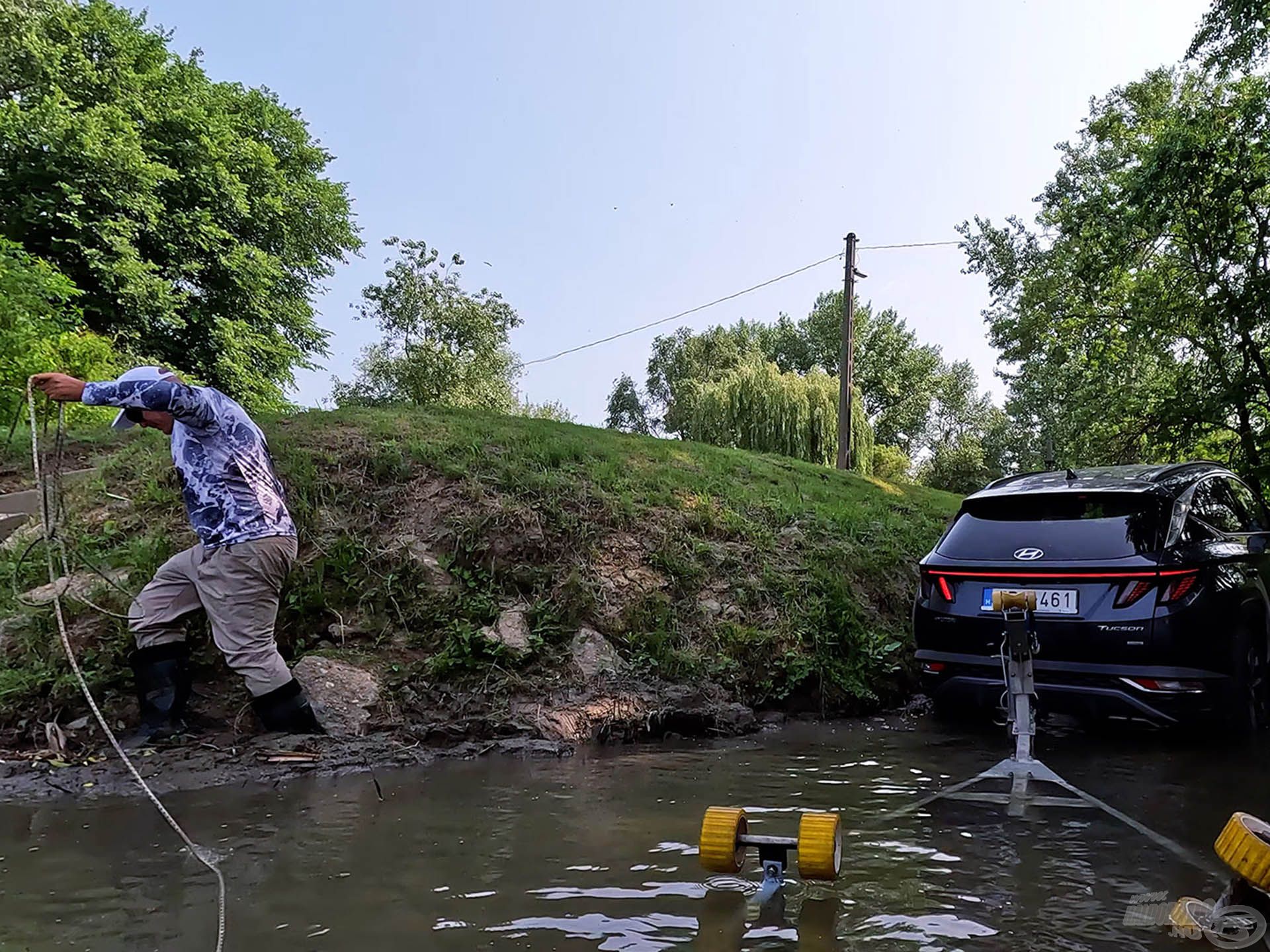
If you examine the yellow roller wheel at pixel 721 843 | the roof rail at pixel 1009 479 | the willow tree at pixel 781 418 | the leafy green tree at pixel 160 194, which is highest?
the leafy green tree at pixel 160 194

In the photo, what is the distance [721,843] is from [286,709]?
303 cm

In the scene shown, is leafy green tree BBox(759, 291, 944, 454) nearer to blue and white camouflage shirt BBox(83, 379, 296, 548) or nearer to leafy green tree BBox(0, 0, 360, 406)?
leafy green tree BBox(0, 0, 360, 406)

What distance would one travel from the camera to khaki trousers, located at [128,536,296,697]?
4.84 meters

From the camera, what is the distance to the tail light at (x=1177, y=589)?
478 cm

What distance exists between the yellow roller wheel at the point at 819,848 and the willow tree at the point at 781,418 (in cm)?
2672

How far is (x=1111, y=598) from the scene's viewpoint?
4.85 m

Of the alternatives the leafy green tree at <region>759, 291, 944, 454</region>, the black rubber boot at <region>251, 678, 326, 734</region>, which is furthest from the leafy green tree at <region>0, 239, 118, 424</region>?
the leafy green tree at <region>759, 291, 944, 454</region>

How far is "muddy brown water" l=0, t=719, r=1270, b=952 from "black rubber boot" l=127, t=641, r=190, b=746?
0.84 metres

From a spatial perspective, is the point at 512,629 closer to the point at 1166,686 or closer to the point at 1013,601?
the point at 1013,601

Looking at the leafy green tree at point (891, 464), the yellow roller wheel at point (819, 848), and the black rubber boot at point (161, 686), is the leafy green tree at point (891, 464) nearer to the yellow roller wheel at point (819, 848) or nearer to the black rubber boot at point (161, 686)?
the black rubber boot at point (161, 686)

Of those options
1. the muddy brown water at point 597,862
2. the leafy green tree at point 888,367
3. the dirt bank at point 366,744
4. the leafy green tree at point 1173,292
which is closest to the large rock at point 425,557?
the dirt bank at point 366,744

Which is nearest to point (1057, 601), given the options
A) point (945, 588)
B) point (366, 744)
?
point (945, 588)

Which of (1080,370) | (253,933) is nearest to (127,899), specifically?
(253,933)

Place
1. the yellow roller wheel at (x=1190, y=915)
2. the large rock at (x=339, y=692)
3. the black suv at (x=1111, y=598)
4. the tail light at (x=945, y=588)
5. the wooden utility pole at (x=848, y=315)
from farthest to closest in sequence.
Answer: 1. the wooden utility pole at (x=848, y=315)
2. the tail light at (x=945, y=588)
3. the large rock at (x=339, y=692)
4. the black suv at (x=1111, y=598)
5. the yellow roller wheel at (x=1190, y=915)
